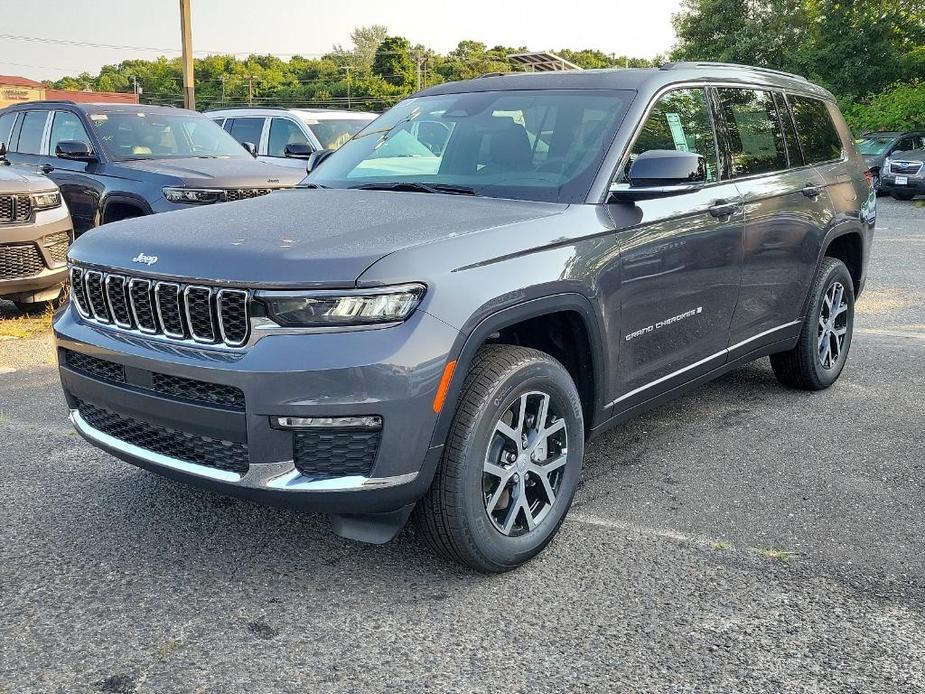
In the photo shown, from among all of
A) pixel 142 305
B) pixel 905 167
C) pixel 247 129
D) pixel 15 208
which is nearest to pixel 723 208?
pixel 142 305

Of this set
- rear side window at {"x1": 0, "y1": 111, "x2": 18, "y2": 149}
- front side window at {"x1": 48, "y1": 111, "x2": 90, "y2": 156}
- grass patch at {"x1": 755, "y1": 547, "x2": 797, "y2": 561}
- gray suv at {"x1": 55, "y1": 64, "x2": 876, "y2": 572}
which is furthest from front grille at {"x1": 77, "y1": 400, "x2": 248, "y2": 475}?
rear side window at {"x1": 0, "y1": 111, "x2": 18, "y2": 149}

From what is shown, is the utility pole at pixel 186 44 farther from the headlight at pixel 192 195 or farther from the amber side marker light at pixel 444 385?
the amber side marker light at pixel 444 385

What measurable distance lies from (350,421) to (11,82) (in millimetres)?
108203

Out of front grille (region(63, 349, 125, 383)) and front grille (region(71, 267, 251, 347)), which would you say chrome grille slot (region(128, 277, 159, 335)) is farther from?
front grille (region(63, 349, 125, 383))

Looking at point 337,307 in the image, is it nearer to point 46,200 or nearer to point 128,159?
point 46,200

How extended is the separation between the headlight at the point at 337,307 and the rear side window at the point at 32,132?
8306mm

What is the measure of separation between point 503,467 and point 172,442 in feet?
3.63

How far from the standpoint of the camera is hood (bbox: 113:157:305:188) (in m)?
8.23

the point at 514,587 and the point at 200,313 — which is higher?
the point at 200,313

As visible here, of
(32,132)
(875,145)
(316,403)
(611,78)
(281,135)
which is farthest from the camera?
(875,145)

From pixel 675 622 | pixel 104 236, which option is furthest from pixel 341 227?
pixel 675 622

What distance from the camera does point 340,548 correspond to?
11.2ft

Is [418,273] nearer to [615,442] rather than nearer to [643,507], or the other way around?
[643,507]

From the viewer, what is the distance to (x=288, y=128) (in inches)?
473
